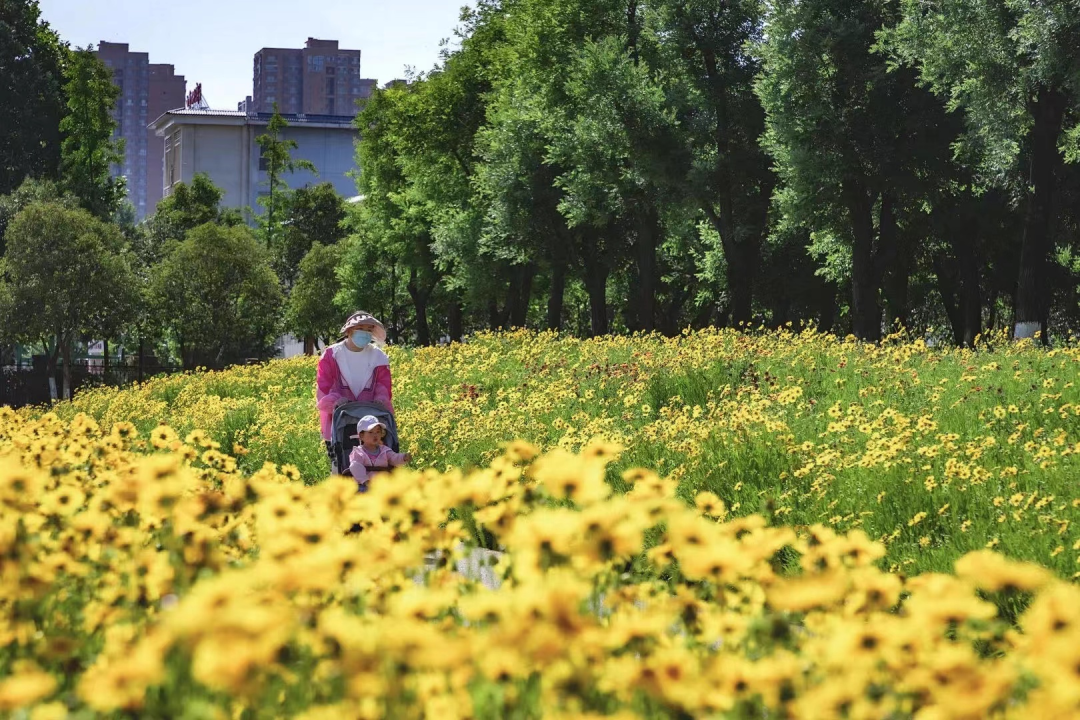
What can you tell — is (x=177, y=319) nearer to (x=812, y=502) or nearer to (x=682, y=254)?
(x=682, y=254)

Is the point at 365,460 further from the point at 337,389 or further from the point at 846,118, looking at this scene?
the point at 846,118

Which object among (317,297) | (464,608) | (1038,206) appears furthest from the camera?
(317,297)

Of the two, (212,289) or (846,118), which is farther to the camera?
(212,289)

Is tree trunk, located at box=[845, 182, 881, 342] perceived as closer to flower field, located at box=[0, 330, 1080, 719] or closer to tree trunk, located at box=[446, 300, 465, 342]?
flower field, located at box=[0, 330, 1080, 719]

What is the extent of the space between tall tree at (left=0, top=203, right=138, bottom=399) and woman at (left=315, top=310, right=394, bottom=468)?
100ft

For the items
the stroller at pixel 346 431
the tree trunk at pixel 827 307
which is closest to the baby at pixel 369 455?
the stroller at pixel 346 431

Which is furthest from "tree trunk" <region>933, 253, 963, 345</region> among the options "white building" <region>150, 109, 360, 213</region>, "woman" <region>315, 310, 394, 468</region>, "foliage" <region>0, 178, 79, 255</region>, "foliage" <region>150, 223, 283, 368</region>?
"white building" <region>150, 109, 360, 213</region>

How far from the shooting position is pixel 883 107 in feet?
83.4

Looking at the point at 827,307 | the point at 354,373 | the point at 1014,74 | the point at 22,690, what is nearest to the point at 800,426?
the point at 354,373

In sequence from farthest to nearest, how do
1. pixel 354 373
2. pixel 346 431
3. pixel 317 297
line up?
pixel 317 297
pixel 354 373
pixel 346 431

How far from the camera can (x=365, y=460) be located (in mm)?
9320

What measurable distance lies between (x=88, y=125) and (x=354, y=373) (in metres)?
47.4

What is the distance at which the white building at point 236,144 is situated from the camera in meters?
133

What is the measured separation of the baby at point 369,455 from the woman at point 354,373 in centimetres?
Answer: 64
